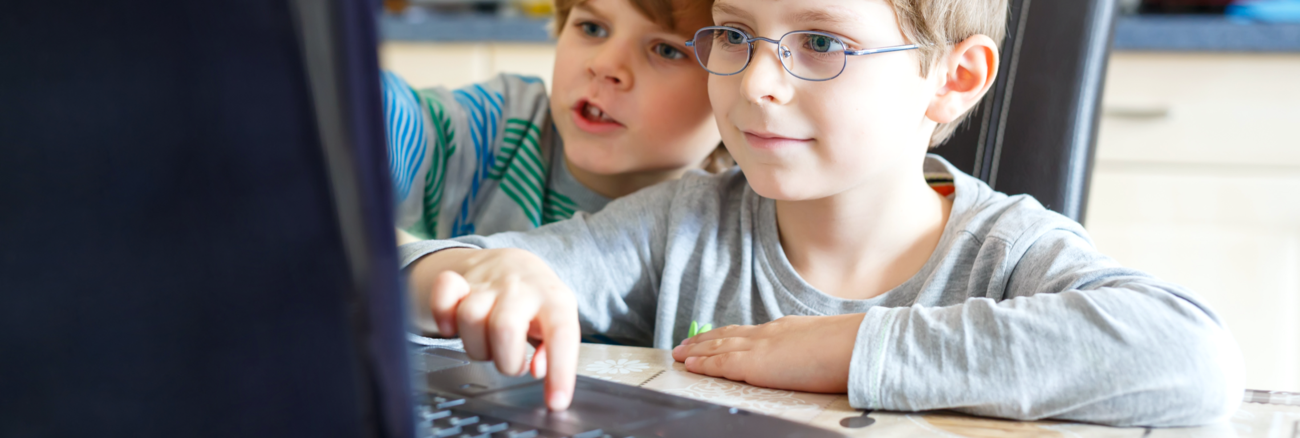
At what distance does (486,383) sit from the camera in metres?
0.50

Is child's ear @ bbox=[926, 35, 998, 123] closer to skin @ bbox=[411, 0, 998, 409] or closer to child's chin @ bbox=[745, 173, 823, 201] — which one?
skin @ bbox=[411, 0, 998, 409]

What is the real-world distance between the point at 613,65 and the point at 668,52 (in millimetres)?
57

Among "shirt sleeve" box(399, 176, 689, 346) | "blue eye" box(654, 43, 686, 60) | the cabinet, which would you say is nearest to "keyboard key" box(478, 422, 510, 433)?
"shirt sleeve" box(399, 176, 689, 346)

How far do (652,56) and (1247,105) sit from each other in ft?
4.48

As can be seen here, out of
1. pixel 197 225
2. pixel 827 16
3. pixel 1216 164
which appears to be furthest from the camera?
pixel 1216 164

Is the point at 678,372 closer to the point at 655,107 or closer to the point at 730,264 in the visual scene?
the point at 730,264

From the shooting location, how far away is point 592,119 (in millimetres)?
993

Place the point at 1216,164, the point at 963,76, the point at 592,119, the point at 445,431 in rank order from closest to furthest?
the point at 445,431 < the point at 963,76 < the point at 592,119 < the point at 1216,164

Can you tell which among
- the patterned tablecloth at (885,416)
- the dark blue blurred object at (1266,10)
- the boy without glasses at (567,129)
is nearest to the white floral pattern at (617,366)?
the patterned tablecloth at (885,416)

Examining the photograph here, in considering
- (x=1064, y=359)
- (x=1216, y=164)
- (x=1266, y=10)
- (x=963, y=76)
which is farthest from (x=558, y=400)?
(x=1266, y=10)

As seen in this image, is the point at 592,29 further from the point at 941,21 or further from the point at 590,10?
the point at 941,21

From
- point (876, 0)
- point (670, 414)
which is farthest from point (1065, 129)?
point (670, 414)

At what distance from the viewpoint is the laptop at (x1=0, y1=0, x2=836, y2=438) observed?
24 centimetres

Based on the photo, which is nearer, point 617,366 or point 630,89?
point 617,366
